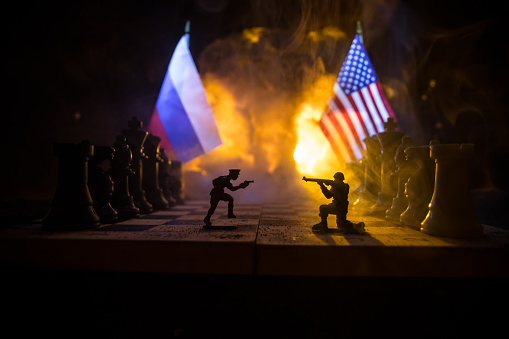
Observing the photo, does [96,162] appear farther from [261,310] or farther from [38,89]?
[38,89]

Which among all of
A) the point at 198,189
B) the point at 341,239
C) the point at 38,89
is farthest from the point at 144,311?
the point at 38,89

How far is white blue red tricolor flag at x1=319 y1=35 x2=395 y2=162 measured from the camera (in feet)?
13.9

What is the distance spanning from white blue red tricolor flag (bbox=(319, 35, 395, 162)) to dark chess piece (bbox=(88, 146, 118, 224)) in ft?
11.8

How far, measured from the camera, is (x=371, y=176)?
2.29m

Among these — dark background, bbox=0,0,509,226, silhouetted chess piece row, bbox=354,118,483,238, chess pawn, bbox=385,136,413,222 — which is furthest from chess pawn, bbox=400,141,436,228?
dark background, bbox=0,0,509,226

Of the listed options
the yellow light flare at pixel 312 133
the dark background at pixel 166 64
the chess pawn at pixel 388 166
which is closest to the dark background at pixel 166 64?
the dark background at pixel 166 64

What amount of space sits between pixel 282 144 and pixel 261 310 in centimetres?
378

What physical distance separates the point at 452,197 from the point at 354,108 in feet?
11.2

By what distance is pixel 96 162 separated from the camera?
159 cm

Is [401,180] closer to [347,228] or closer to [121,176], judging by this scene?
Answer: [347,228]

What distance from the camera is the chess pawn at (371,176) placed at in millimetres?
2195

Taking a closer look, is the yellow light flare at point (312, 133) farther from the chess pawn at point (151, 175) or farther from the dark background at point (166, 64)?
the chess pawn at point (151, 175)

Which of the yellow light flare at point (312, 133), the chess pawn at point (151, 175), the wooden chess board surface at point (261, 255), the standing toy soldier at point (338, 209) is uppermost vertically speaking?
the yellow light flare at point (312, 133)

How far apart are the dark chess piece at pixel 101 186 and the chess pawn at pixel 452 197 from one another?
1634mm
